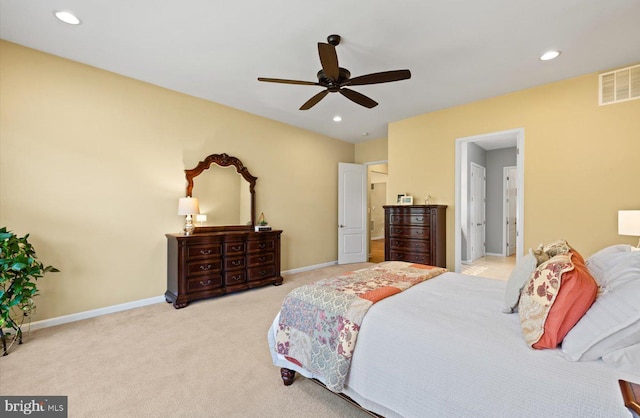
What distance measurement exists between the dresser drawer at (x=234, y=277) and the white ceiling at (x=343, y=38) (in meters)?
2.55

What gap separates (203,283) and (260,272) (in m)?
0.88

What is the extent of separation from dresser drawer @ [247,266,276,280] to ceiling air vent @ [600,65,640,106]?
4.78m

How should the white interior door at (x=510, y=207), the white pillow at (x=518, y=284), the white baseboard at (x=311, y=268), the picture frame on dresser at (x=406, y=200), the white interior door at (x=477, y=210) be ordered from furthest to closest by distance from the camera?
the white interior door at (x=510, y=207), the white interior door at (x=477, y=210), the white baseboard at (x=311, y=268), the picture frame on dresser at (x=406, y=200), the white pillow at (x=518, y=284)

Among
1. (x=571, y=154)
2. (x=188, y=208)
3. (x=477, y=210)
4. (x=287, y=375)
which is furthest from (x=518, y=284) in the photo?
(x=477, y=210)

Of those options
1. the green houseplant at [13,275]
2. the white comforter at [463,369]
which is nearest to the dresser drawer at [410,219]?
the white comforter at [463,369]

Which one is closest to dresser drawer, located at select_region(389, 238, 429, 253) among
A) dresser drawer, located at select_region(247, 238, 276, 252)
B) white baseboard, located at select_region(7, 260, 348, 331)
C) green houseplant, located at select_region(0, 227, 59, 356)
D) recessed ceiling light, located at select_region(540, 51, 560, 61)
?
dresser drawer, located at select_region(247, 238, 276, 252)

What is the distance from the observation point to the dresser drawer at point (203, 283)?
3574 millimetres

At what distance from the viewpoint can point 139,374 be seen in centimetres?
210

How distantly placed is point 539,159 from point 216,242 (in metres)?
4.44

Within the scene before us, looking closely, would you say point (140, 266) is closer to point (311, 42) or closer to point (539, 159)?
point (311, 42)

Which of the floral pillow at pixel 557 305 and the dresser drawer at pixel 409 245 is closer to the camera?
the floral pillow at pixel 557 305

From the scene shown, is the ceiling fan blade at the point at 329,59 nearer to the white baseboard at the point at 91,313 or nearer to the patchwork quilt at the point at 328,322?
the patchwork quilt at the point at 328,322

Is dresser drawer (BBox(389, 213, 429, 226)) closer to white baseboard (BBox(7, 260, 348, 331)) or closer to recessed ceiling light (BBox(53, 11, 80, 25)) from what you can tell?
white baseboard (BBox(7, 260, 348, 331))

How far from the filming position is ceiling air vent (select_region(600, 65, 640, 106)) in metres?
3.05
